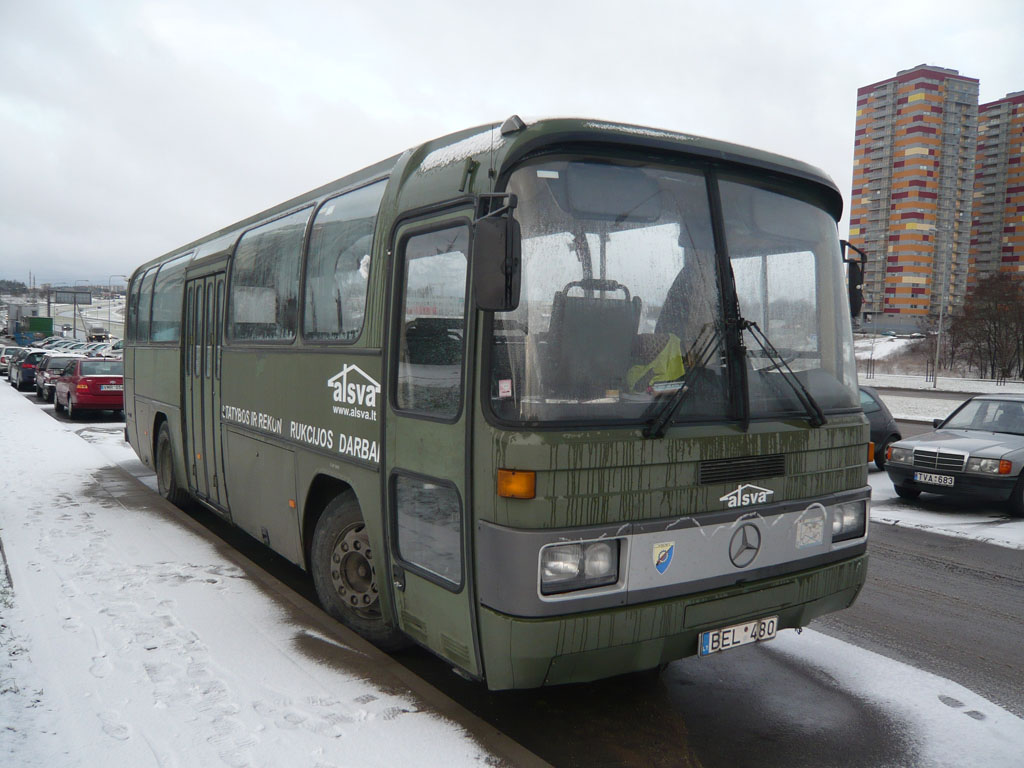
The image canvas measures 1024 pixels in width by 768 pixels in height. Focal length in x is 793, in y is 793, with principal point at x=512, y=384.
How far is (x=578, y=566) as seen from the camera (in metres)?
3.40

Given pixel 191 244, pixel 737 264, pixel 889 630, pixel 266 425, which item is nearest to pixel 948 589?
pixel 889 630

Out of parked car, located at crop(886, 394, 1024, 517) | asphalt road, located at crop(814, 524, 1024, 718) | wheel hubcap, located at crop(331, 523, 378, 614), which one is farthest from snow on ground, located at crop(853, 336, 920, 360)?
wheel hubcap, located at crop(331, 523, 378, 614)

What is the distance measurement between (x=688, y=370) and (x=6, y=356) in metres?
47.4

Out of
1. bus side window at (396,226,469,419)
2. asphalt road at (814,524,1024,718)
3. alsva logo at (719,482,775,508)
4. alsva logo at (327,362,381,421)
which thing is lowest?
asphalt road at (814,524,1024,718)

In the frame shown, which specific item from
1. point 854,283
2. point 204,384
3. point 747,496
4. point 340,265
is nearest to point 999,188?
point 854,283

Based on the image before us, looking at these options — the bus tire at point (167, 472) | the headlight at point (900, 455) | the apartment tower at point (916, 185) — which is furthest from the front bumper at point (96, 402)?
the apartment tower at point (916, 185)

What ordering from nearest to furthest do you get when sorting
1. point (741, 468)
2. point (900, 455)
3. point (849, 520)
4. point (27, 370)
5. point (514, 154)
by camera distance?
point (514, 154) → point (741, 468) → point (849, 520) → point (900, 455) → point (27, 370)

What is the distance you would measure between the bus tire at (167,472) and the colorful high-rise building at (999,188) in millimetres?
90832

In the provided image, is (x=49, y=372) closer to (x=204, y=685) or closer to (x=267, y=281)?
(x=267, y=281)

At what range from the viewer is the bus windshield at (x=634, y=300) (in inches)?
136

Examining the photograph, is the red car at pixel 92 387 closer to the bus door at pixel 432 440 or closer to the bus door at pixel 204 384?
the bus door at pixel 204 384

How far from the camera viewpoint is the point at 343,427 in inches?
190

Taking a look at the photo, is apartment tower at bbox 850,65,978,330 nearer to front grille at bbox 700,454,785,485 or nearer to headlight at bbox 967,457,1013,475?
headlight at bbox 967,457,1013,475

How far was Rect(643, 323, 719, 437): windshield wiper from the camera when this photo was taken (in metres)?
3.51
